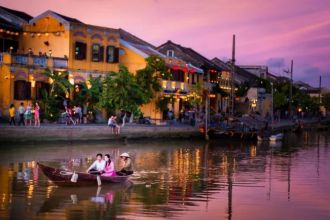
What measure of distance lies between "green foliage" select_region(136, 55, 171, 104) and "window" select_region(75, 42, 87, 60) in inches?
237

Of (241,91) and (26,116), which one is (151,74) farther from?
(241,91)

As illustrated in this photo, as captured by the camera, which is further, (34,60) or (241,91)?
(241,91)

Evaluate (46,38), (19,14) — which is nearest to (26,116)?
(46,38)

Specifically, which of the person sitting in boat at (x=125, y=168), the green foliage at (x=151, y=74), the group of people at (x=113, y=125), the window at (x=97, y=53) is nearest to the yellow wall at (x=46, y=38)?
the window at (x=97, y=53)

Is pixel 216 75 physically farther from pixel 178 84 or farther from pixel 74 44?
pixel 74 44

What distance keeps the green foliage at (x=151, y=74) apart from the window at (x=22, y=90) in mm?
11403

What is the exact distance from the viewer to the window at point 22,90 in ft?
164

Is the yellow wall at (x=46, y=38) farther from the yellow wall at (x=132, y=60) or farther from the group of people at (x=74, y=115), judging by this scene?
the yellow wall at (x=132, y=60)

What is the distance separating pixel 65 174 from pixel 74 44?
1197 inches

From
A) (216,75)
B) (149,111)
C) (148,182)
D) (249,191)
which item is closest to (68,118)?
(149,111)

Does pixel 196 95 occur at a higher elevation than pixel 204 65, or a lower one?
lower

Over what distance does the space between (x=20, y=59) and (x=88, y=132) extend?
28.0 ft

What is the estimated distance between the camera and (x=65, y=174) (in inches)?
1013

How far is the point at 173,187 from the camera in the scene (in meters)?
27.9
